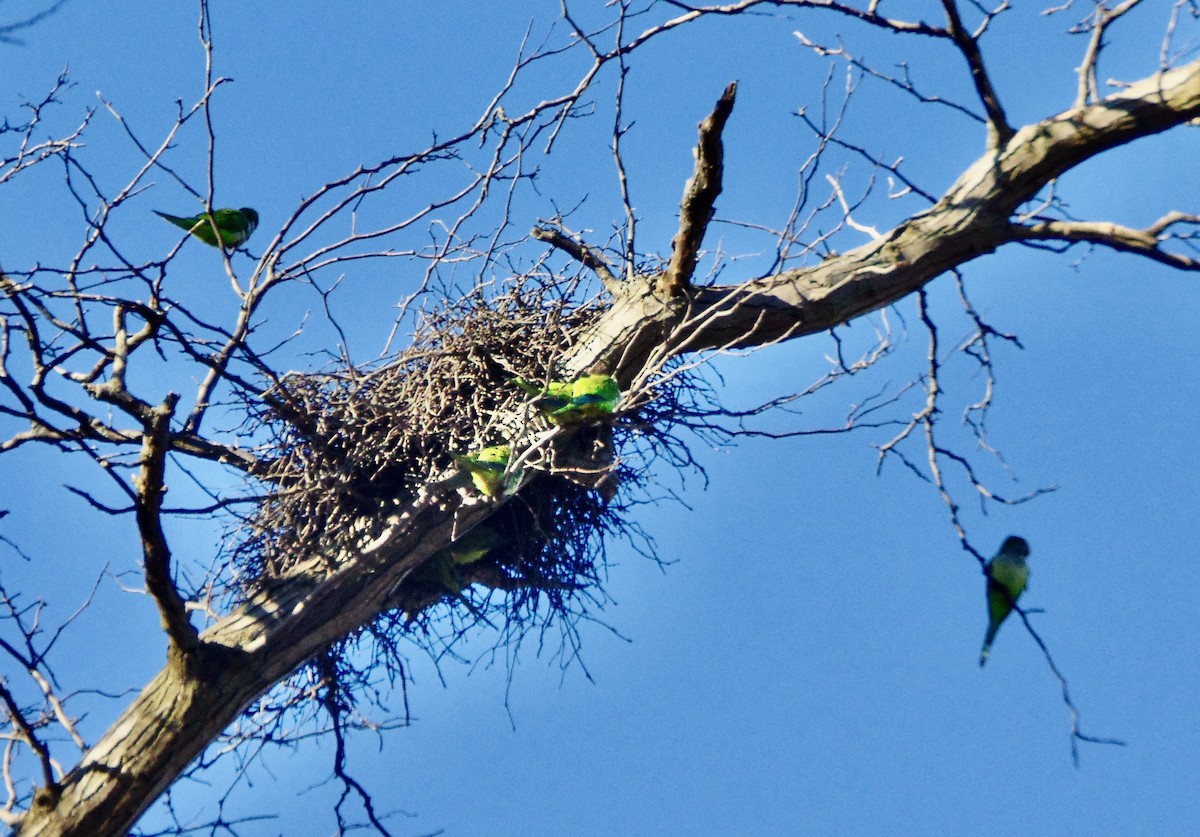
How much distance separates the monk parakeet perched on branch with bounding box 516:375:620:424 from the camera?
337cm

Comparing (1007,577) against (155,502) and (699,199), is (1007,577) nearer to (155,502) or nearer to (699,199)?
(699,199)

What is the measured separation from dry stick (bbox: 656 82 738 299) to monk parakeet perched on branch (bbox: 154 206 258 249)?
1.85m

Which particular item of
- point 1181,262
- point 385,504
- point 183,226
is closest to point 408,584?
point 385,504

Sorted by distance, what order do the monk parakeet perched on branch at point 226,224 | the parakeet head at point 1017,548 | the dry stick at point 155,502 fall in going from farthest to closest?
the monk parakeet perched on branch at point 226,224
the parakeet head at point 1017,548
the dry stick at point 155,502

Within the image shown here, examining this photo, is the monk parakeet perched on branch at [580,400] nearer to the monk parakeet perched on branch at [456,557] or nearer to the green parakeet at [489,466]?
the green parakeet at [489,466]

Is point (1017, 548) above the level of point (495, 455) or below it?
below

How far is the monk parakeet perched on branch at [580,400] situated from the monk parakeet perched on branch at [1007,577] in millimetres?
1552

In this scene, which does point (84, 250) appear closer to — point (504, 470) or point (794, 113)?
point (504, 470)

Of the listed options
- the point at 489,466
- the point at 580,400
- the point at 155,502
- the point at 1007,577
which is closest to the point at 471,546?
the point at 489,466

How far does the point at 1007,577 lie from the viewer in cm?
399

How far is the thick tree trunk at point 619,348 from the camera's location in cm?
288

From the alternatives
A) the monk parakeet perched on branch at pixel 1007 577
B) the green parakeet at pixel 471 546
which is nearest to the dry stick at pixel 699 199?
the green parakeet at pixel 471 546

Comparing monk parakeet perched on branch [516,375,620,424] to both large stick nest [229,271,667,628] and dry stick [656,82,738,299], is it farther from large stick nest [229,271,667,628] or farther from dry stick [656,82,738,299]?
dry stick [656,82,738,299]

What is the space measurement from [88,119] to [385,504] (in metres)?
1.76
